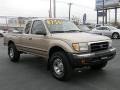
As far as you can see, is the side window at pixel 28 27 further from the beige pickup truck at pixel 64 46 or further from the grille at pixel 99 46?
the grille at pixel 99 46

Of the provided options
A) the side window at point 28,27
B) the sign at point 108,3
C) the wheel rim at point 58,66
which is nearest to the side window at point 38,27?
the side window at point 28,27

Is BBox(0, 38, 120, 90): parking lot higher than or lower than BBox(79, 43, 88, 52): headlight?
lower

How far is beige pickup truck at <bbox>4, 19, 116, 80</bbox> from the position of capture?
6.59m

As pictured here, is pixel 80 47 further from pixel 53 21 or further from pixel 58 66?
pixel 53 21

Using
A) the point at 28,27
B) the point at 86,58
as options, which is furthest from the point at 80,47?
the point at 28,27

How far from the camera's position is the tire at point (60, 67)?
21.9ft

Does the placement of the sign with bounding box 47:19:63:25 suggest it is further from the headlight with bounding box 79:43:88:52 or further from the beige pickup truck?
the headlight with bounding box 79:43:88:52

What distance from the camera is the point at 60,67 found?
7047 mm

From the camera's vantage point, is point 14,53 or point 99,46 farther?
point 14,53

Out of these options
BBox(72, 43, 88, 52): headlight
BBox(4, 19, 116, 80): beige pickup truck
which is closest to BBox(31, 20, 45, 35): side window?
BBox(4, 19, 116, 80): beige pickup truck

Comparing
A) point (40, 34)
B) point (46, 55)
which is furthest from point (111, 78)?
point (40, 34)

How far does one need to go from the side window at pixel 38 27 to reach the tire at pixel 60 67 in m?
1.19

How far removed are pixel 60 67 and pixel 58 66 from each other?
0.32 ft

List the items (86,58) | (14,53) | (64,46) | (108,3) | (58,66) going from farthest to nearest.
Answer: (108,3) < (14,53) < (58,66) < (64,46) < (86,58)
